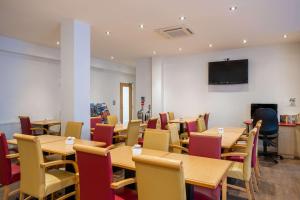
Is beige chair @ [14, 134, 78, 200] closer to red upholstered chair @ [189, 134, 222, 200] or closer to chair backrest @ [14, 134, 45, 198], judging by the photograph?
chair backrest @ [14, 134, 45, 198]

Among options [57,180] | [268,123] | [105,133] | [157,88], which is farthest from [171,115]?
[57,180]

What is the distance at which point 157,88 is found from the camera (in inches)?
305

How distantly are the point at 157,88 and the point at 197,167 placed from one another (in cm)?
576

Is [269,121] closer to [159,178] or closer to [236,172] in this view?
[236,172]

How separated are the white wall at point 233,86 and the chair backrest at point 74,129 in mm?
4221

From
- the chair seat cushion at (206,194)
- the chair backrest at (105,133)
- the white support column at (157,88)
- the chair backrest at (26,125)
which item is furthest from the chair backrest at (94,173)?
the white support column at (157,88)

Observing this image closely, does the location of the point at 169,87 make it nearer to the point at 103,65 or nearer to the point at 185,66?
the point at 185,66

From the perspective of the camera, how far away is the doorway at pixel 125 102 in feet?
33.6

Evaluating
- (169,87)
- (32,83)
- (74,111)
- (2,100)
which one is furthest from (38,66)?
(169,87)

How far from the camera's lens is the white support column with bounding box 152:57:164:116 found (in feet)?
25.4

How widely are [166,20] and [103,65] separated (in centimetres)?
498

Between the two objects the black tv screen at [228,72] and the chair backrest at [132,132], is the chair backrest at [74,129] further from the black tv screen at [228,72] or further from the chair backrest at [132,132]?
the black tv screen at [228,72]

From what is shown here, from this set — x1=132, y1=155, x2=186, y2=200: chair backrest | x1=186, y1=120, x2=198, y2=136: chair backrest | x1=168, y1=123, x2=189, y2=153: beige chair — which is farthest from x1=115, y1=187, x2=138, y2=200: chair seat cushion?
x1=186, y1=120, x2=198, y2=136: chair backrest

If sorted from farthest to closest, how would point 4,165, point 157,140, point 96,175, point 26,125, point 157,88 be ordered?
point 157,88 → point 26,125 → point 157,140 → point 4,165 → point 96,175
